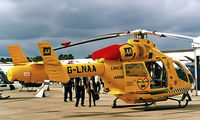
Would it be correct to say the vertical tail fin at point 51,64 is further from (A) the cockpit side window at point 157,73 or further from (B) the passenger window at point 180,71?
(B) the passenger window at point 180,71

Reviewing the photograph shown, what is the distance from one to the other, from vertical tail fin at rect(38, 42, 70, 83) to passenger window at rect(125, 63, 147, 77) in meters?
3.08

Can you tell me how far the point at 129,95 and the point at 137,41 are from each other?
253cm

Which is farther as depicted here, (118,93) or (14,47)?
(118,93)

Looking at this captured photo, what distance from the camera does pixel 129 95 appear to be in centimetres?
1240

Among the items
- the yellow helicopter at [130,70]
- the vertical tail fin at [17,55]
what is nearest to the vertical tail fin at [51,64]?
the yellow helicopter at [130,70]

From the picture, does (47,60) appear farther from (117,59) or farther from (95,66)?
(117,59)

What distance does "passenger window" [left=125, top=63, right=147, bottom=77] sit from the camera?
12422 millimetres

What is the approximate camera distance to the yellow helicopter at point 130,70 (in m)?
10.6

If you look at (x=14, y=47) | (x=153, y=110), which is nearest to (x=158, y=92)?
(x=153, y=110)

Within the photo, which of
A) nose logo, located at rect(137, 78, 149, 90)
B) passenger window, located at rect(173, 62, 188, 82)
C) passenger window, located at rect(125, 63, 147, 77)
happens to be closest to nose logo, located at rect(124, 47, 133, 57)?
passenger window, located at rect(125, 63, 147, 77)

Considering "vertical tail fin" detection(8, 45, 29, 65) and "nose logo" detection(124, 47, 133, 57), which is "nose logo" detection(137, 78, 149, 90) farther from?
"vertical tail fin" detection(8, 45, 29, 65)

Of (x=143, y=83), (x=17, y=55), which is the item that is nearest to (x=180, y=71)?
(x=143, y=83)

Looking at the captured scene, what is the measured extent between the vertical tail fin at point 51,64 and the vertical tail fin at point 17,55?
1060 mm

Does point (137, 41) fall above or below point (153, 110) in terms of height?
above
